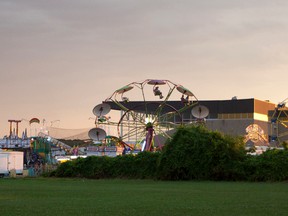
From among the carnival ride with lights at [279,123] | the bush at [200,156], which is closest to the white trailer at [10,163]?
the bush at [200,156]

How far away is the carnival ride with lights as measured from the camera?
79.2 meters

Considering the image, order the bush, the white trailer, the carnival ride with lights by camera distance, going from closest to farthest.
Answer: the bush
the white trailer
the carnival ride with lights

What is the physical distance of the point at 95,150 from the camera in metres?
74.2

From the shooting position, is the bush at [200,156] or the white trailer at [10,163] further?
the white trailer at [10,163]

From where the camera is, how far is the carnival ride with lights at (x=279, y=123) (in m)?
79.2

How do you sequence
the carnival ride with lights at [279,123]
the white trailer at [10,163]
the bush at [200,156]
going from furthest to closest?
1. the carnival ride with lights at [279,123]
2. the white trailer at [10,163]
3. the bush at [200,156]

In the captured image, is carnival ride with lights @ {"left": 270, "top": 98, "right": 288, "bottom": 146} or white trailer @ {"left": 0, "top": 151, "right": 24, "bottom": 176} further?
carnival ride with lights @ {"left": 270, "top": 98, "right": 288, "bottom": 146}

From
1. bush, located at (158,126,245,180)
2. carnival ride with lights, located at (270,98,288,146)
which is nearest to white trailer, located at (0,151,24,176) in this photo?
bush, located at (158,126,245,180)

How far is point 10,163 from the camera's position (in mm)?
53812

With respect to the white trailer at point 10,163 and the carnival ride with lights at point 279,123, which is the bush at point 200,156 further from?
the carnival ride with lights at point 279,123

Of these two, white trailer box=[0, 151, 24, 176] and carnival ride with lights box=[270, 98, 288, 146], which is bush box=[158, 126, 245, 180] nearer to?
white trailer box=[0, 151, 24, 176]

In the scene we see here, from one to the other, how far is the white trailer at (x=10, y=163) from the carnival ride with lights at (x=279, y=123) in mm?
36858

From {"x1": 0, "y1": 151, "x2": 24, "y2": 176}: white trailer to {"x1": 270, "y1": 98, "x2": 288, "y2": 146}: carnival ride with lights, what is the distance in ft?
121

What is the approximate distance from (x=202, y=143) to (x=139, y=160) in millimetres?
6214
